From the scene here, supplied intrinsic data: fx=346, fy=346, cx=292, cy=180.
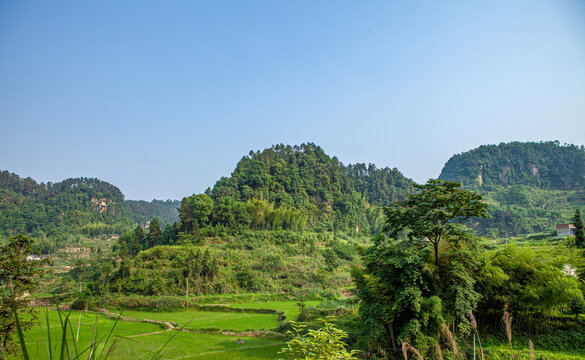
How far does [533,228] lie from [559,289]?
181ft

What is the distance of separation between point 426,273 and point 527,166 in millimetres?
94504

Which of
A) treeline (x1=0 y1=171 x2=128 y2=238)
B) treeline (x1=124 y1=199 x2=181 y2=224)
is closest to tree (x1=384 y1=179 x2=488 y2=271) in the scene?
treeline (x1=0 y1=171 x2=128 y2=238)

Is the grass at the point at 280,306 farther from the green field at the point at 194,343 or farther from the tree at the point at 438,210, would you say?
the tree at the point at 438,210

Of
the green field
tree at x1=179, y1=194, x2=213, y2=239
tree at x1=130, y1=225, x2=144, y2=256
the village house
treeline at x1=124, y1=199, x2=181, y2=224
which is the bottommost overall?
the green field

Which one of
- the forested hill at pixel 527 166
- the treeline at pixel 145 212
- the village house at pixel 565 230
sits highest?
the forested hill at pixel 527 166

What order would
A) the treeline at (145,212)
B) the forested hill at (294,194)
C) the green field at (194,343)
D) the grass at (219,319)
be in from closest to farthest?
the green field at (194,343), the grass at (219,319), the forested hill at (294,194), the treeline at (145,212)

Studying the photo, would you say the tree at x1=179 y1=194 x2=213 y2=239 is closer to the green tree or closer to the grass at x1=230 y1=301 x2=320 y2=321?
the grass at x1=230 y1=301 x2=320 y2=321

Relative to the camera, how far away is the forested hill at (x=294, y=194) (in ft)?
137

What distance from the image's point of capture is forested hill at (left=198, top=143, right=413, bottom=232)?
4172 centimetres

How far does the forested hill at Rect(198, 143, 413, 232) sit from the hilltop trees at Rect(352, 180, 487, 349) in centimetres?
2944

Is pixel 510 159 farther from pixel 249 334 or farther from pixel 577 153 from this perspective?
pixel 249 334

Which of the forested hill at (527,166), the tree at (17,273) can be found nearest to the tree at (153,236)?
the tree at (17,273)

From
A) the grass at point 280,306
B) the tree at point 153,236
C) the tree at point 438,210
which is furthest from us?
the tree at point 153,236

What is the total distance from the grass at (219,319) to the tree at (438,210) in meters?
9.37
